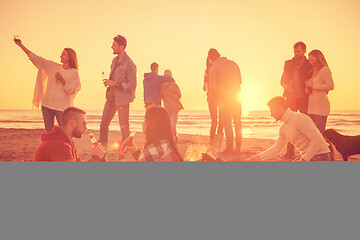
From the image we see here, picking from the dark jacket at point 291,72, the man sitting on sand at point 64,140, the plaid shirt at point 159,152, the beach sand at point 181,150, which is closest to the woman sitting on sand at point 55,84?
the beach sand at point 181,150

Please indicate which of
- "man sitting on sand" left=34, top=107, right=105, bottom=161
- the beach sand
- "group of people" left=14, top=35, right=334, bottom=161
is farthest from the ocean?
"man sitting on sand" left=34, top=107, right=105, bottom=161

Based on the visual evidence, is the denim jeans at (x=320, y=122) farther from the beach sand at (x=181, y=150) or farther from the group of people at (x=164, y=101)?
the beach sand at (x=181, y=150)

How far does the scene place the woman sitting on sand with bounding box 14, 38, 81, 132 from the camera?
13.0 feet

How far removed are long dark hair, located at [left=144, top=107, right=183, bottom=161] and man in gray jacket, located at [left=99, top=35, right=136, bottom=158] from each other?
1.83m

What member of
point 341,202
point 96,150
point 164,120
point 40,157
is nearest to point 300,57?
point 164,120

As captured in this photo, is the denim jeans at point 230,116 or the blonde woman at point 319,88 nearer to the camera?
the blonde woman at point 319,88

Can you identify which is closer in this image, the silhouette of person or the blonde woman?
the blonde woman

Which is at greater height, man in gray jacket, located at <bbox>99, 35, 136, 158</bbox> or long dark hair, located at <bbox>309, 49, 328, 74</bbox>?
long dark hair, located at <bbox>309, 49, 328, 74</bbox>

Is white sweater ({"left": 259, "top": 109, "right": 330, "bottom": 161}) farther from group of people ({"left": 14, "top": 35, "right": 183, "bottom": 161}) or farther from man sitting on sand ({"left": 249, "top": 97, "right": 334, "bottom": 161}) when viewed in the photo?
group of people ({"left": 14, "top": 35, "right": 183, "bottom": 161})

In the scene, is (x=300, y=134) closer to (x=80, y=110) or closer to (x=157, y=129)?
(x=157, y=129)

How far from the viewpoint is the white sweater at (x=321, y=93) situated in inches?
166

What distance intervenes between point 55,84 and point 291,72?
3.00 m

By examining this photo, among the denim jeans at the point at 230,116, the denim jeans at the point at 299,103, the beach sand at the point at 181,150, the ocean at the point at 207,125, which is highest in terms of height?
the denim jeans at the point at 299,103

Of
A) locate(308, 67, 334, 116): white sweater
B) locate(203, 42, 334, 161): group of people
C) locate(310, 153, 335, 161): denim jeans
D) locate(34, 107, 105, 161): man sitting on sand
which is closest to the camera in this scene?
locate(34, 107, 105, 161): man sitting on sand
